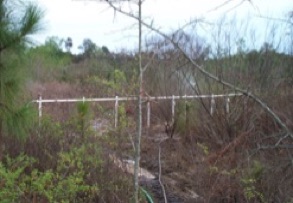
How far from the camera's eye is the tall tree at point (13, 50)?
503 cm

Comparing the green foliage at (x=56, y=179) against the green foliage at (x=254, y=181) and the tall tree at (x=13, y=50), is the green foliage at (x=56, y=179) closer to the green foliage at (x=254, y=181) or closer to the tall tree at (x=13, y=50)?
the tall tree at (x=13, y=50)

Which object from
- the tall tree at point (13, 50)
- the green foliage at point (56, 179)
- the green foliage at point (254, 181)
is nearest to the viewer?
the tall tree at point (13, 50)

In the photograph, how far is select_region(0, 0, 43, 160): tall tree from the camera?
198 inches

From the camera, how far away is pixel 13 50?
512cm

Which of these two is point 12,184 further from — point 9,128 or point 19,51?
point 19,51

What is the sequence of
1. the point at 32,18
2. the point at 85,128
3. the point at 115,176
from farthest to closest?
the point at 85,128
the point at 115,176
the point at 32,18

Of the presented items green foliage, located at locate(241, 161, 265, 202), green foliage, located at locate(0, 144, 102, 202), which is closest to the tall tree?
green foliage, located at locate(0, 144, 102, 202)

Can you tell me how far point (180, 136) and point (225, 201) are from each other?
4643 mm

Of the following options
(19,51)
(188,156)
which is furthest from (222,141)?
(19,51)

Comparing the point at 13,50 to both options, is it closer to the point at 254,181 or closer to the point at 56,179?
the point at 56,179

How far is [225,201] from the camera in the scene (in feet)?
22.8

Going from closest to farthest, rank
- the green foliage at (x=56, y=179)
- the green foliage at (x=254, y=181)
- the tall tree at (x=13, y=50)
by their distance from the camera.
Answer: the tall tree at (x=13, y=50) < the green foliage at (x=56, y=179) < the green foliage at (x=254, y=181)

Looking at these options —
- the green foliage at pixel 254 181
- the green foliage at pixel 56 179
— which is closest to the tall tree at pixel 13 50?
the green foliage at pixel 56 179

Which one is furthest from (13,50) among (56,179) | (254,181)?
(254,181)
